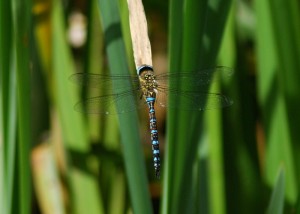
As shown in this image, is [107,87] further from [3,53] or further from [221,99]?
[3,53]

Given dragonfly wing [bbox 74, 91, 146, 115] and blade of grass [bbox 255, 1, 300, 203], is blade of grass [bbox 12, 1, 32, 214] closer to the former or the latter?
dragonfly wing [bbox 74, 91, 146, 115]

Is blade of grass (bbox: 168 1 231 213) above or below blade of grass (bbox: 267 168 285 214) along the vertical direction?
above

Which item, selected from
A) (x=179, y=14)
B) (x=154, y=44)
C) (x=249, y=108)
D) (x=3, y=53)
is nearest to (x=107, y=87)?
(x=249, y=108)

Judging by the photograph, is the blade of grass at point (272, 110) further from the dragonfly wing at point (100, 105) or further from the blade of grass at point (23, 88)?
the blade of grass at point (23, 88)

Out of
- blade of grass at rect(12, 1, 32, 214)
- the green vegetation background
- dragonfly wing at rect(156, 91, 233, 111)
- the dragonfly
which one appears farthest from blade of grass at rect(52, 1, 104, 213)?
blade of grass at rect(12, 1, 32, 214)

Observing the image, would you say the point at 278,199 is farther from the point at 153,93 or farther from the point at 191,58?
the point at 153,93


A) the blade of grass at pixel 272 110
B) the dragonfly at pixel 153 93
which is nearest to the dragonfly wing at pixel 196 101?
the dragonfly at pixel 153 93

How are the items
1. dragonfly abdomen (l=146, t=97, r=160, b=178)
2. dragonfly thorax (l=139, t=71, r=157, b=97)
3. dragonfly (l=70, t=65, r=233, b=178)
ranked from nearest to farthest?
dragonfly (l=70, t=65, r=233, b=178) → dragonfly abdomen (l=146, t=97, r=160, b=178) → dragonfly thorax (l=139, t=71, r=157, b=97)

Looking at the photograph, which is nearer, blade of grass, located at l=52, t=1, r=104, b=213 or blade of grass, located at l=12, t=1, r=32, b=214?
blade of grass, located at l=12, t=1, r=32, b=214
